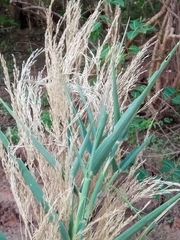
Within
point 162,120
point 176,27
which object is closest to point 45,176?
point 176,27

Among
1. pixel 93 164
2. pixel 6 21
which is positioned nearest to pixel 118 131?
pixel 93 164

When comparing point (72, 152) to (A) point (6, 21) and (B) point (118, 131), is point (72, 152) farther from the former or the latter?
(A) point (6, 21)

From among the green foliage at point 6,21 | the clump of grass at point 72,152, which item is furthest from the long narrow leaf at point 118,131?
the green foliage at point 6,21

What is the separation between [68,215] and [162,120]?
172 cm

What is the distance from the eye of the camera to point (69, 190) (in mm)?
1005

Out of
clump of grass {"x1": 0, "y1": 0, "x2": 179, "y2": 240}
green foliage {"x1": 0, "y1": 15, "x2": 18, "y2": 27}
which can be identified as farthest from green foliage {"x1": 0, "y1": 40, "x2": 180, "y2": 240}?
green foliage {"x1": 0, "y1": 15, "x2": 18, "y2": 27}

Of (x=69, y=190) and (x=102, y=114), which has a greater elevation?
(x=102, y=114)

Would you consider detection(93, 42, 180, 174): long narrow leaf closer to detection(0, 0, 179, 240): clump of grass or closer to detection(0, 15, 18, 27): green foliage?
detection(0, 0, 179, 240): clump of grass

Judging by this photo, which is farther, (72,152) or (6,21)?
(6,21)

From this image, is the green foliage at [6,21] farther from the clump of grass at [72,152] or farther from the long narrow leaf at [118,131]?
the long narrow leaf at [118,131]

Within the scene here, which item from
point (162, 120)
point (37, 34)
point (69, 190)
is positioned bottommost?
point (162, 120)

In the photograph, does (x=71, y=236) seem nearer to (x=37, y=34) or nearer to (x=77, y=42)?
(x=77, y=42)

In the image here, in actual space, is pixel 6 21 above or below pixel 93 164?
below

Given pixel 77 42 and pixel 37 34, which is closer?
pixel 77 42
